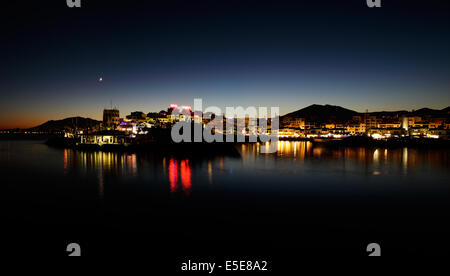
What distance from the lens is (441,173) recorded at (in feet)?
81.9

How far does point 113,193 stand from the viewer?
16297mm

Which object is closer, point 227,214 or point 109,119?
point 227,214

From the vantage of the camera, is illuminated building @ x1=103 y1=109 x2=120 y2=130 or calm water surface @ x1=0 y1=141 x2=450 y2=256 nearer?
calm water surface @ x1=0 y1=141 x2=450 y2=256

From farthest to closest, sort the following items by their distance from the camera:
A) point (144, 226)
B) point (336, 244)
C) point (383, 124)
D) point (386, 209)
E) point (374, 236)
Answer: point (383, 124)
point (386, 209)
point (144, 226)
point (374, 236)
point (336, 244)

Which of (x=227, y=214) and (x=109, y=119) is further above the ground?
(x=109, y=119)

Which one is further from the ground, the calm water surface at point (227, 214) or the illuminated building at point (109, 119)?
the illuminated building at point (109, 119)

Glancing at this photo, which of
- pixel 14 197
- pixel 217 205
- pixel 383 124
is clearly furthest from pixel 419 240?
pixel 383 124

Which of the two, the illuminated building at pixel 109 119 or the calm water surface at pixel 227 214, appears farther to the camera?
the illuminated building at pixel 109 119

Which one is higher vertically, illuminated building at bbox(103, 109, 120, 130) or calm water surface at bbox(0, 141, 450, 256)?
illuminated building at bbox(103, 109, 120, 130)

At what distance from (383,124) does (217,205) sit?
139 metres
